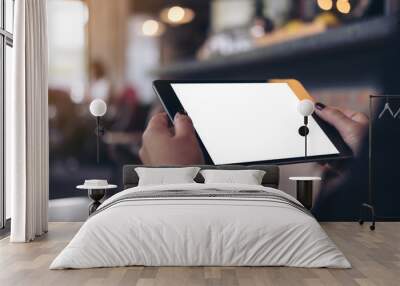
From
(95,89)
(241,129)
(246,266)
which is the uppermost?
(95,89)

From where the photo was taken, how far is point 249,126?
7.82m

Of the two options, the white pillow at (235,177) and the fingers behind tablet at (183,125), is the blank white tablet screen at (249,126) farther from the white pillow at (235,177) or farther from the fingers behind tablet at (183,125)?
the white pillow at (235,177)

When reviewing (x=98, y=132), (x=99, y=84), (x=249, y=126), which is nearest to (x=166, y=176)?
(x=98, y=132)

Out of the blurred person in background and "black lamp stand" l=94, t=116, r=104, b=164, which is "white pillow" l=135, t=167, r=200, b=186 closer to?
"black lamp stand" l=94, t=116, r=104, b=164

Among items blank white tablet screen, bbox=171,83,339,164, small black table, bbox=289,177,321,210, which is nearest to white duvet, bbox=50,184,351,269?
small black table, bbox=289,177,321,210

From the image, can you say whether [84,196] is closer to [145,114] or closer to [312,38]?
[145,114]

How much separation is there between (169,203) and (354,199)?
341 centimetres

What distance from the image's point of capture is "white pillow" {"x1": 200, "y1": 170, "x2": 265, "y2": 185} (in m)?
7.02

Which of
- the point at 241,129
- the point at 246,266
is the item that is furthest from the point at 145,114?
the point at 246,266

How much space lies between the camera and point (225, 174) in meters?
7.11

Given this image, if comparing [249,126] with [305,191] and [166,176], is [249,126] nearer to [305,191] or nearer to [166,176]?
[305,191]

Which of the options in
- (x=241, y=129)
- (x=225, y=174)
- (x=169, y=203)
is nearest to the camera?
(x=169, y=203)

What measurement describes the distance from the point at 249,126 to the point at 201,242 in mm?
3151

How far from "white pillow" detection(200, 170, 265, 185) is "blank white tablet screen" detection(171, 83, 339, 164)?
634mm
